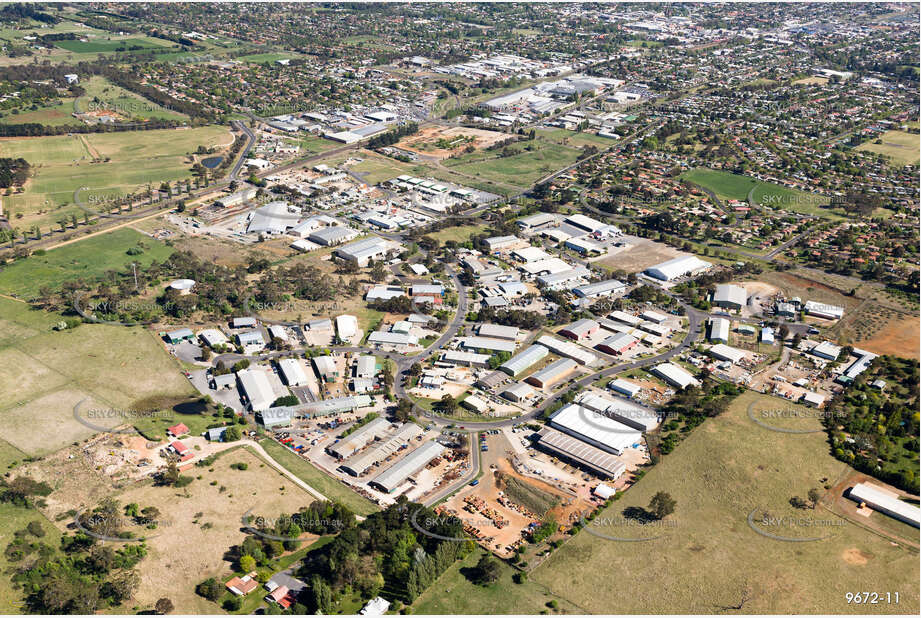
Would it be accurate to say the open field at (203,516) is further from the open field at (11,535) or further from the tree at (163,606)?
the open field at (11,535)

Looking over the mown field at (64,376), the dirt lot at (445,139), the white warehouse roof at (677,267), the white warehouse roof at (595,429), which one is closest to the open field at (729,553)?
the white warehouse roof at (595,429)

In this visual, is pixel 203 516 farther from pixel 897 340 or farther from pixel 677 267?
pixel 897 340

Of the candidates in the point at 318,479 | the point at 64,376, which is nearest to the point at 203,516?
the point at 318,479

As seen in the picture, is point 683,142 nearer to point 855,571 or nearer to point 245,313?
point 245,313

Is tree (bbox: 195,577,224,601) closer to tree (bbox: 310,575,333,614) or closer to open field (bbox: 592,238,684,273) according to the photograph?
tree (bbox: 310,575,333,614)

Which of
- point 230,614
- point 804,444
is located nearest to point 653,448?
point 804,444

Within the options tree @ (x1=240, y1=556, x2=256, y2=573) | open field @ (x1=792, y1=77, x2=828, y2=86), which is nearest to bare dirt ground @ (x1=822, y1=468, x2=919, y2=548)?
tree @ (x1=240, y1=556, x2=256, y2=573)
